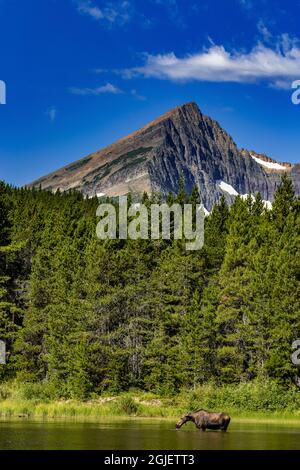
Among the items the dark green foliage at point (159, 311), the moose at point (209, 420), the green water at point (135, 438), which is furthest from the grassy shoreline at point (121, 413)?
the green water at point (135, 438)

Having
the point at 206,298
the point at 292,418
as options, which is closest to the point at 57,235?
the point at 206,298

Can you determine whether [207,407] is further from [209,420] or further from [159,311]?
[209,420]

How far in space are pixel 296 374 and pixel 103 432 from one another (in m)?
35.3

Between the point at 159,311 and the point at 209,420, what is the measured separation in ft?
130

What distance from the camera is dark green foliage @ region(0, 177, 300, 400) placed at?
7950 cm

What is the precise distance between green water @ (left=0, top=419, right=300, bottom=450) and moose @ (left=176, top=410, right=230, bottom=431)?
523mm

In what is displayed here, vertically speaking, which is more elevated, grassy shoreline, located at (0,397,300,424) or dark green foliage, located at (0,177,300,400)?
dark green foliage, located at (0,177,300,400)

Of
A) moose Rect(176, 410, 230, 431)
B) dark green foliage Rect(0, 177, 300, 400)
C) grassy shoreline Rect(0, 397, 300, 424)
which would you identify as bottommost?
grassy shoreline Rect(0, 397, 300, 424)

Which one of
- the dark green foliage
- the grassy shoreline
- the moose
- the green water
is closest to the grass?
the grassy shoreline

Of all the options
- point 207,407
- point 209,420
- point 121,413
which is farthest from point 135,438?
point 207,407

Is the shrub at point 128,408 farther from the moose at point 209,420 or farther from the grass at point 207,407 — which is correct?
the moose at point 209,420

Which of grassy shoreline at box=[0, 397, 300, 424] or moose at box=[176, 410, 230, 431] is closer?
moose at box=[176, 410, 230, 431]

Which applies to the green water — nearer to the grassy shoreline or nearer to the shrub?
the grassy shoreline

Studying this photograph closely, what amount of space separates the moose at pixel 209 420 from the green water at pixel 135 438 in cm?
52
